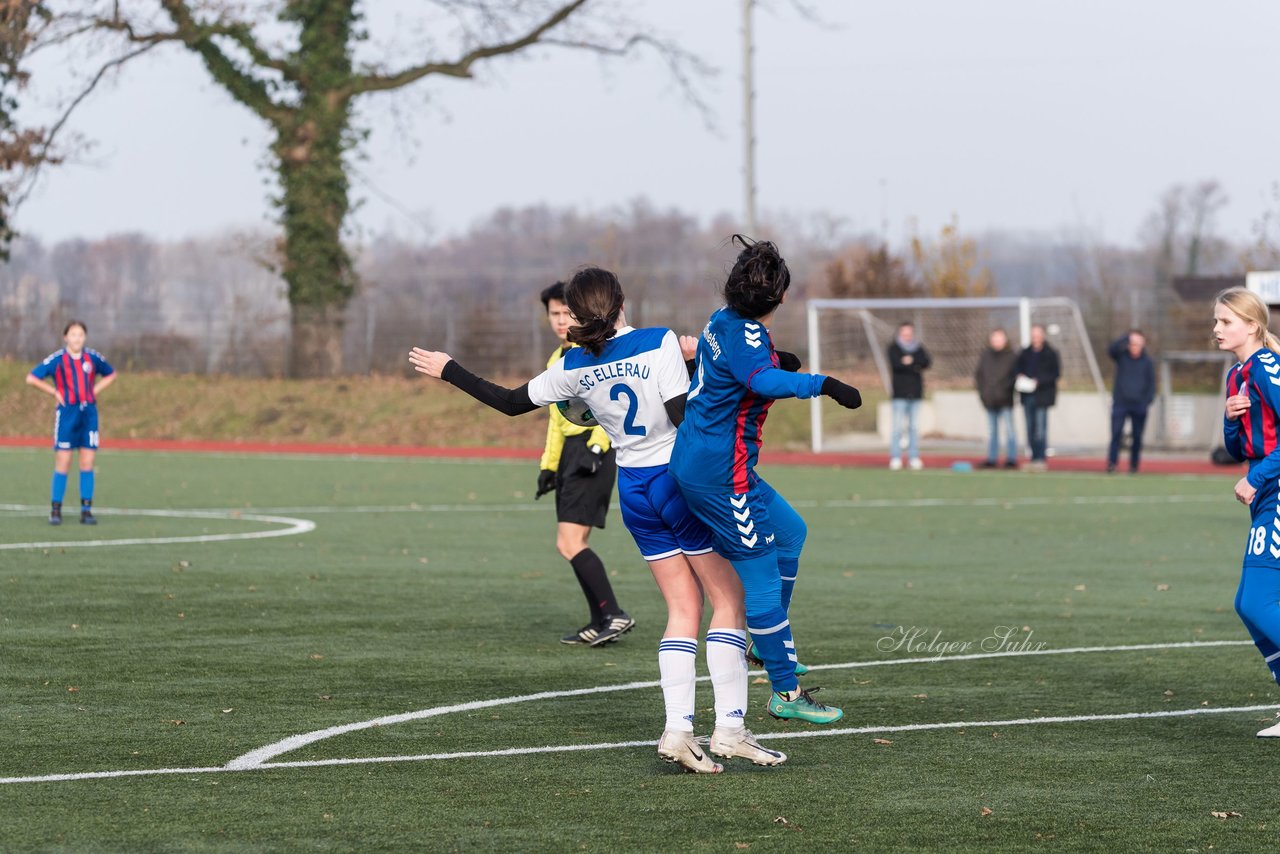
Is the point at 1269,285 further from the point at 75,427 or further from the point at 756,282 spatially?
the point at 756,282

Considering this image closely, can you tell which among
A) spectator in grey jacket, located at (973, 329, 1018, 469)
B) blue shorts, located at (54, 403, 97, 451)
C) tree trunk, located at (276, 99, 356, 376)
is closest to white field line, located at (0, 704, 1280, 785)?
blue shorts, located at (54, 403, 97, 451)

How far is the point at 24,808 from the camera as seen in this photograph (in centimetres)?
517

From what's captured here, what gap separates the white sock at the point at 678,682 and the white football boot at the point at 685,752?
3 centimetres

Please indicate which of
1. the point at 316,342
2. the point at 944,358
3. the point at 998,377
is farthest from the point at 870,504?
the point at 316,342

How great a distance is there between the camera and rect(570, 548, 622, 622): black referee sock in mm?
9070

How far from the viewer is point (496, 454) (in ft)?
101

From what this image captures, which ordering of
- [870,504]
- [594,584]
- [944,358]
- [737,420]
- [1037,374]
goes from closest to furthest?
[737,420], [594,584], [870,504], [1037,374], [944,358]

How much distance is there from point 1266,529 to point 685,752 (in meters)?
2.29

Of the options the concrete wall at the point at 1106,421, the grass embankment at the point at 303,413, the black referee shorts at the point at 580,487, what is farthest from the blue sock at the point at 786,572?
the grass embankment at the point at 303,413

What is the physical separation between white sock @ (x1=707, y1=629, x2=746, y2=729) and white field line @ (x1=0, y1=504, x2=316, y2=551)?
861cm

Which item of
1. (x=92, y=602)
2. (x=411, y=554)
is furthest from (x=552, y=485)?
(x=411, y=554)

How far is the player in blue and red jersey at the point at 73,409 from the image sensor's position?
15.1 metres

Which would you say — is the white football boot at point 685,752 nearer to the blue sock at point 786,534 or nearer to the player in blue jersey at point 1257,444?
the blue sock at point 786,534

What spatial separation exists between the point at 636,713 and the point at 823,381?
2.15 m
